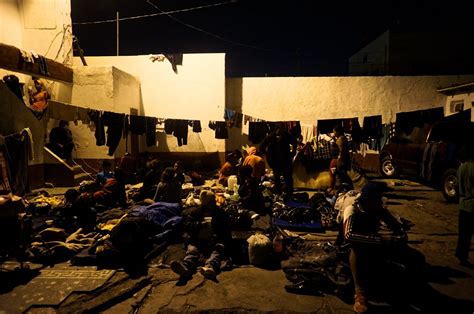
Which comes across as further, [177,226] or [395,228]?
[177,226]

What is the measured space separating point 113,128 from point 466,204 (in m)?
9.62

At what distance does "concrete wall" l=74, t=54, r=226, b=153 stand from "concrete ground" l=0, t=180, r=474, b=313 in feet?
33.2

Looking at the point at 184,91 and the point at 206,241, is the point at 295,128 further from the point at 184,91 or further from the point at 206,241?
the point at 206,241

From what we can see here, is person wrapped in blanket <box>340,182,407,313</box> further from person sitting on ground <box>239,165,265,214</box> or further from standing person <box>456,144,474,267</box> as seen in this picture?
person sitting on ground <box>239,165,265,214</box>

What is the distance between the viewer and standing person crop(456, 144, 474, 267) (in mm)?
4848

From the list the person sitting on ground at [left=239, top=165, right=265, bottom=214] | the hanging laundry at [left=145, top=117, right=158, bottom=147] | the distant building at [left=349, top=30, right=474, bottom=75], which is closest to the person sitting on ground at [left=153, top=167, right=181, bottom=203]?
the person sitting on ground at [left=239, top=165, right=265, bottom=214]

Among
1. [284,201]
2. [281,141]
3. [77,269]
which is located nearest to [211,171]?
[281,141]

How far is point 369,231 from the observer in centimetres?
393

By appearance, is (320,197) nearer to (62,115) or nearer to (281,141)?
(281,141)

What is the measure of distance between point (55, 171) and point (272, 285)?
9.11 m

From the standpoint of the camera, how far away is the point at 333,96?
591 inches

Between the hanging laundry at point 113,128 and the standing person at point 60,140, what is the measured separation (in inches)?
56.5

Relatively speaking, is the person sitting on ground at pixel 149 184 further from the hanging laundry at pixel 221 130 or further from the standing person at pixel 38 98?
the hanging laundry at pixel 221 130

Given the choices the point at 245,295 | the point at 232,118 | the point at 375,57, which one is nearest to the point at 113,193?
the point at 245,295
